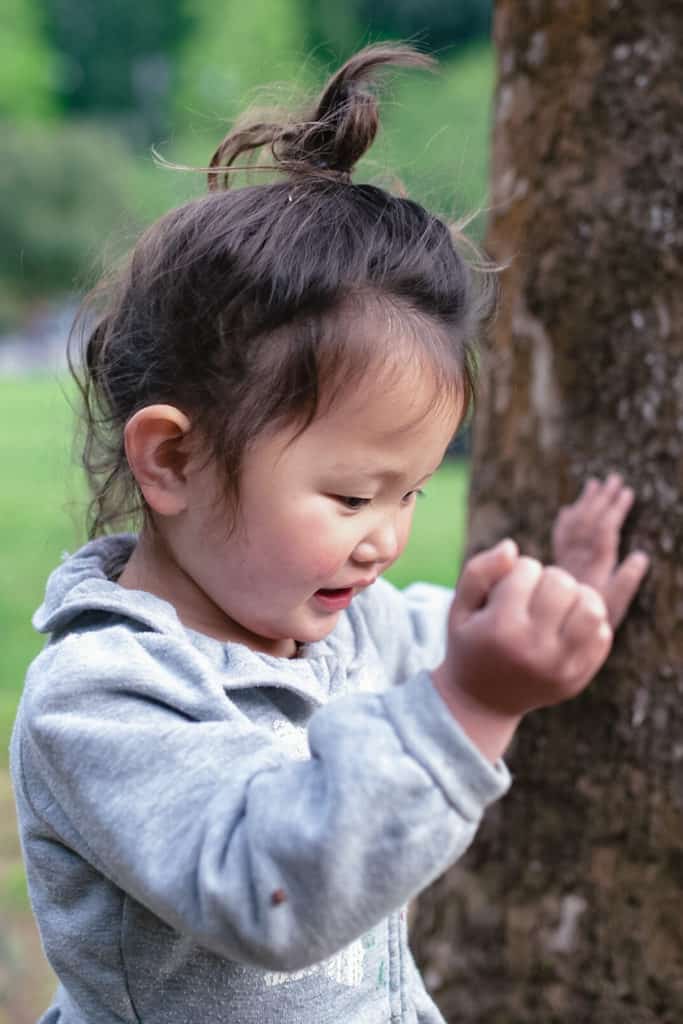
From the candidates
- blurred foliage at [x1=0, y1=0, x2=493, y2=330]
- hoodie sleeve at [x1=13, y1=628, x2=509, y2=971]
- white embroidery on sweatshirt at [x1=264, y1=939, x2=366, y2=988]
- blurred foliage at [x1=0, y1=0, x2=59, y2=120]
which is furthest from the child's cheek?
blurred foliage at [x1=0, y1=0, x2=59, y2=120]

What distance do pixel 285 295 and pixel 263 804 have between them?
1.97 ft

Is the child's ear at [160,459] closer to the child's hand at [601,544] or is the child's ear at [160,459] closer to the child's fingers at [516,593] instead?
the child's fingers at [516,593]

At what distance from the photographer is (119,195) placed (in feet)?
124

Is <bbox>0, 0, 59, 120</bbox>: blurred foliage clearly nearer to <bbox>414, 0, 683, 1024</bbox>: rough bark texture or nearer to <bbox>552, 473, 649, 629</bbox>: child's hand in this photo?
<bbox>414, 0, 683, 1024</bbox>: rough bark texture

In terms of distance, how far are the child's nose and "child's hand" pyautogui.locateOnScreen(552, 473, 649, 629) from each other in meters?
0.76

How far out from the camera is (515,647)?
1.24 meters

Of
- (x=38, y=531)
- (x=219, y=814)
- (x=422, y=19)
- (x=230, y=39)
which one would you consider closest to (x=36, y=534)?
(x=38, y=531)

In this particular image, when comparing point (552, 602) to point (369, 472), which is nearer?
point (552, 602)

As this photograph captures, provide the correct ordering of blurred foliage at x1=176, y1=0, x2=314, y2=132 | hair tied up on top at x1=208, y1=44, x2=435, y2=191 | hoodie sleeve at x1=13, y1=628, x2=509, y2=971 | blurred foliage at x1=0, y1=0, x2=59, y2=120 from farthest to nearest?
blurred foliage at x1=0, y1=0, x2=59, y2=120
blurred foliage at x1=176, y1=0, x2=314, y2=132
hair tied up on top at x1=208, y1=44, x2=435, y2=191
hoodie sleeve at x1=13, y1=628, x2=509, y2=971

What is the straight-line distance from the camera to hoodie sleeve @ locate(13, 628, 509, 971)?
4.01ft

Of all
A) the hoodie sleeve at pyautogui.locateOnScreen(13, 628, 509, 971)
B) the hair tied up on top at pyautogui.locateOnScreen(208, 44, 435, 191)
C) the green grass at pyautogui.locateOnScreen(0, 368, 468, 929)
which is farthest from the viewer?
the green grass at pyautogui.locateOnScreen(0, 368, 468, 929)

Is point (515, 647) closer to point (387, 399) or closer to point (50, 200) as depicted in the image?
point (387, 399)

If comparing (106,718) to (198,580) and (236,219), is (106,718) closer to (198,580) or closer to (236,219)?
(198,580)

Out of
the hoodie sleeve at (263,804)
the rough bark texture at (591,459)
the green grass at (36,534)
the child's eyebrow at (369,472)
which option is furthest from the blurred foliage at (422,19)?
the hoodie sleeve at (263,804)
